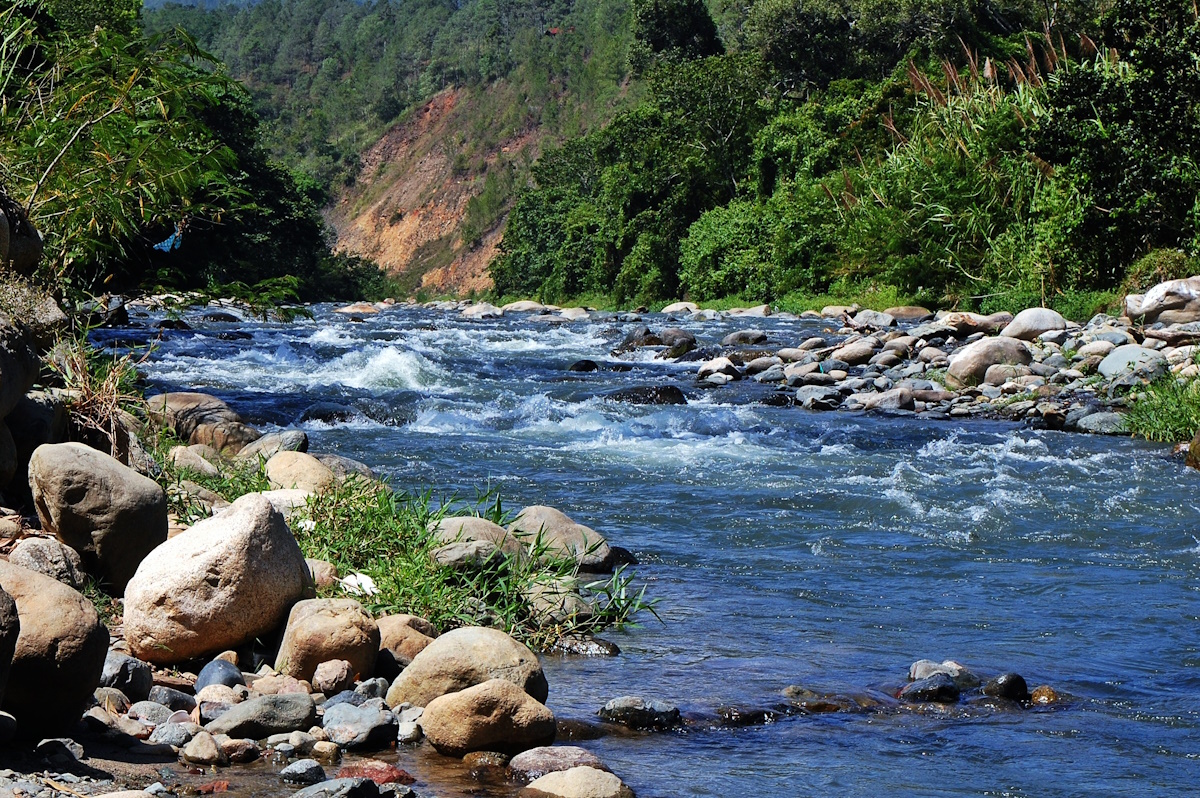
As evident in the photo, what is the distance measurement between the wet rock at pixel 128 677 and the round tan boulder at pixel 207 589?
15.4 inches

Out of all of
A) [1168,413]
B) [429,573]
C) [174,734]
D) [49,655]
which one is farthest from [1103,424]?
[49,655]

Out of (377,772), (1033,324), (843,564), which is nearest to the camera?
(377,772)

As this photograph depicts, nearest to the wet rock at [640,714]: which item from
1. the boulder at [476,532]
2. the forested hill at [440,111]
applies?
the boulder at [476,532]

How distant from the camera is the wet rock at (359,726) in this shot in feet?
11.8

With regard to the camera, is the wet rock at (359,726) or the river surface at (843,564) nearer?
the wet rock at (359,726)

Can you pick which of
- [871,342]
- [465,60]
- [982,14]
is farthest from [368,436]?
[465,60]

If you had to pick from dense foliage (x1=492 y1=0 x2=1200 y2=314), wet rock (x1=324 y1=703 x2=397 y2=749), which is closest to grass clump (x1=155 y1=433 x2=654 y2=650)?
wet rock (x1=324 y1=703 x2=397 y2=749)

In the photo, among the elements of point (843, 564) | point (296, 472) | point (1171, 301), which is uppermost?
point (1171, 301)

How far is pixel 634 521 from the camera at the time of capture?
301 inches

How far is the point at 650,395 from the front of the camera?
13273mm

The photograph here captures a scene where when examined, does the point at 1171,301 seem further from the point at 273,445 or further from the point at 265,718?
the point at 265,718

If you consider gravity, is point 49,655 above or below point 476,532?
above

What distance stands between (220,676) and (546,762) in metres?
1.21

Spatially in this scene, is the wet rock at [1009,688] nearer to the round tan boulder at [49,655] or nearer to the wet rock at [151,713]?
the wet rock at [151,713]
